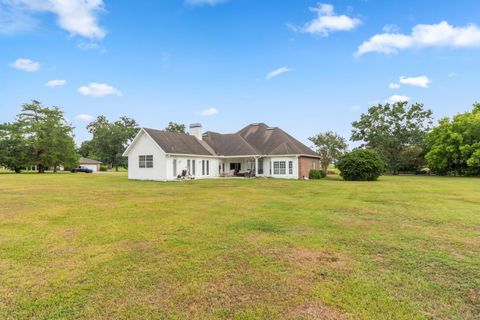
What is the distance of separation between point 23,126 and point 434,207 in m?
48.8

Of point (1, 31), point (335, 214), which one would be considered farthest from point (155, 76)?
point (335, 214)

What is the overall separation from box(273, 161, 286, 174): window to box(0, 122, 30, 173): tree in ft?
116

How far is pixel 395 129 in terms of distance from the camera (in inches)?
1746

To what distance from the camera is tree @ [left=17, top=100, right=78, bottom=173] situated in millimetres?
39344

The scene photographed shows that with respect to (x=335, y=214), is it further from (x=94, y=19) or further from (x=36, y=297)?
(x=94, y=19)

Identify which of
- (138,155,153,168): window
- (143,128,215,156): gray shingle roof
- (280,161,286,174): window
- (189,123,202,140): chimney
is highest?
(189,123,202,140): chimney

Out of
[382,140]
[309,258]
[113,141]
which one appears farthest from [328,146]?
[113,141]

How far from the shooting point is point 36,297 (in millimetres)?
3457

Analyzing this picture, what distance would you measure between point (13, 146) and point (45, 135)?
166 inches

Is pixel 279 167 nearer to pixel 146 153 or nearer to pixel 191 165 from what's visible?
pixel 191 165

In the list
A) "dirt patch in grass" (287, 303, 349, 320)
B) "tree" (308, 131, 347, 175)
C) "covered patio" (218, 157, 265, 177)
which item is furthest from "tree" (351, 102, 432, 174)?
"dirt patch in grass" (287, 303, 349, 320)

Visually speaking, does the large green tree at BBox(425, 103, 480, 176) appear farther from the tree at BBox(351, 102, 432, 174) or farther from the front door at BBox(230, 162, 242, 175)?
the front door at BBox(230, 162, 242, 175)

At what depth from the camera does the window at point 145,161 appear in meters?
25.5

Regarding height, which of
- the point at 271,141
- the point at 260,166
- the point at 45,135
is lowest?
the point at 260,166
